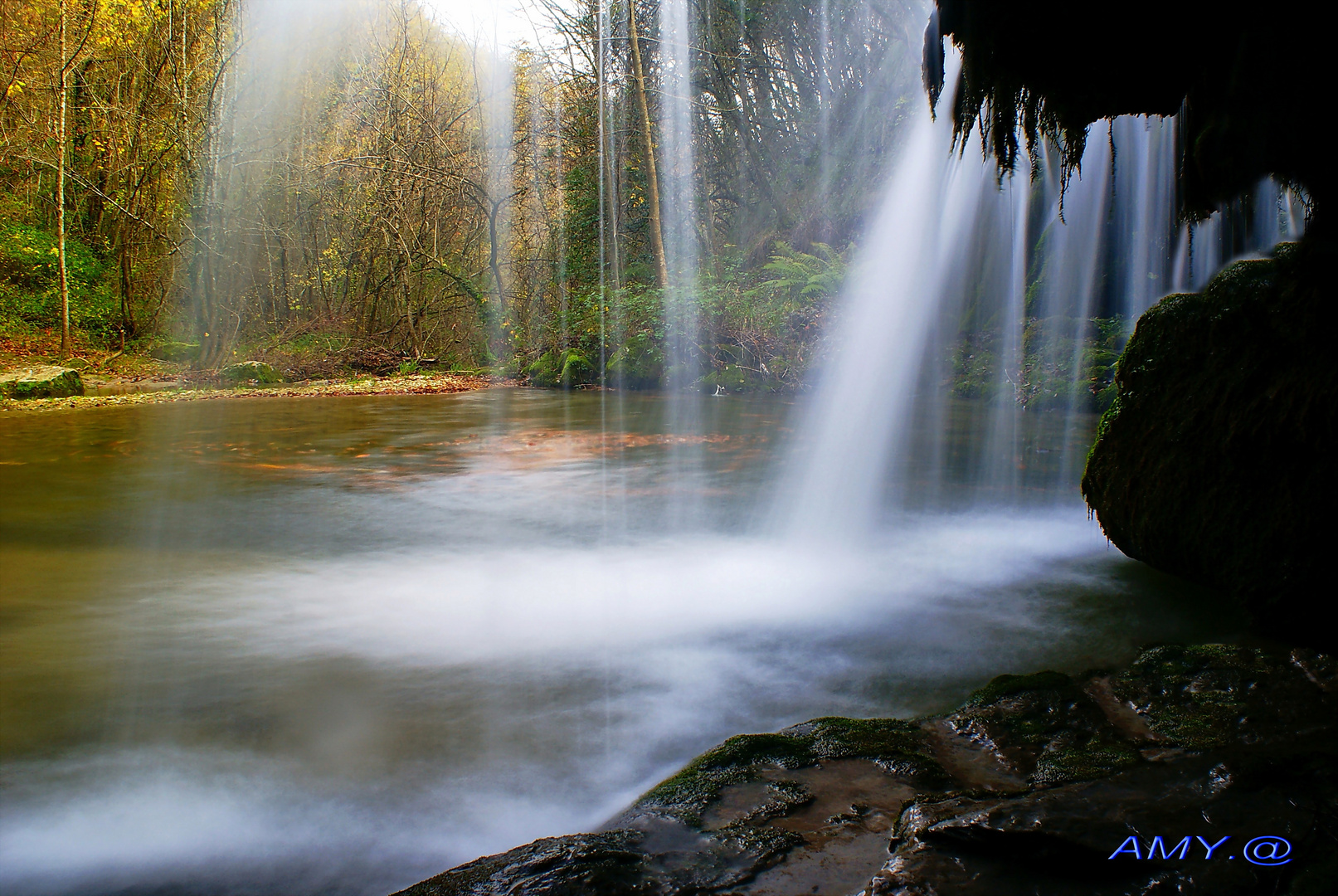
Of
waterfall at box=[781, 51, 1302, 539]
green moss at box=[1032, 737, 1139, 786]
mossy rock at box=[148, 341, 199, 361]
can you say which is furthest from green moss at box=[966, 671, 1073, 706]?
mossy rock at box=[148, 341, 199, 361]

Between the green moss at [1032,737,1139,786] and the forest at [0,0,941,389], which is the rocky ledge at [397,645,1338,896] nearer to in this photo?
the green moss at [1032,737,1139,786]

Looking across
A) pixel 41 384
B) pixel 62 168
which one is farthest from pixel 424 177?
pixel 41 384

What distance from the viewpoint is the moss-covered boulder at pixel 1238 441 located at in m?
3.22

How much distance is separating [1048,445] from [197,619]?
8889 mm

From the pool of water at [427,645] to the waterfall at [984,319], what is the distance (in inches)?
44.7

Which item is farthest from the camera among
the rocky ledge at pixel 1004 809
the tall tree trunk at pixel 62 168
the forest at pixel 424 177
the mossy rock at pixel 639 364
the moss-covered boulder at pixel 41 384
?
the forest at pixel 424 177

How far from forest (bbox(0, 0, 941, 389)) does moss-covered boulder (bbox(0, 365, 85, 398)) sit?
5.56 metres

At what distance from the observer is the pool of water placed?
2383 millimetres

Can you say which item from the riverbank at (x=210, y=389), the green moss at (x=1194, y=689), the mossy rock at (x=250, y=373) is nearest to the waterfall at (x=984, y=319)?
the green moss at (x=1194, y=689)

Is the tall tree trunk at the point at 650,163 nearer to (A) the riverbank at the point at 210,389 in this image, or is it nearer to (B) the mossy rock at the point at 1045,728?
(A) the riverbank at the point at 210,389

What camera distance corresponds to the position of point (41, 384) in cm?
1480

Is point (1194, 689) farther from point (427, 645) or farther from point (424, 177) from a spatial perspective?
point (424, 177)

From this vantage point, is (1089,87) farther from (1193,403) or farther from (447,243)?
(447,243)

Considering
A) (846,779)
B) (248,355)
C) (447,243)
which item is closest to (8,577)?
(846,779)
